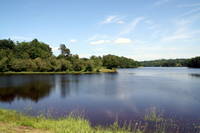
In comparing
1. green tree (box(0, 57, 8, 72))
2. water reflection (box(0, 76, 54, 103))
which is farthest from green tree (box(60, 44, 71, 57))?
water reflection (box(0, 76, 54, 103))

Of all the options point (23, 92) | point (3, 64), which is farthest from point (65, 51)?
point (23, 92)

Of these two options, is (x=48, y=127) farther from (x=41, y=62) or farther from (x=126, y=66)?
(x=126, y=66)

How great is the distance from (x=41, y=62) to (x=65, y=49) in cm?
2317

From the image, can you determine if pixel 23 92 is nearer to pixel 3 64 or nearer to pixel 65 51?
pixel 3 64

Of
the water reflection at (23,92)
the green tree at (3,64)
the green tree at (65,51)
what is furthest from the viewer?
the green tree at (65,51)

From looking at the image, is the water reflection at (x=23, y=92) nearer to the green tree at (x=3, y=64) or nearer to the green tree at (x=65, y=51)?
the green tree at (x=3, y=64)

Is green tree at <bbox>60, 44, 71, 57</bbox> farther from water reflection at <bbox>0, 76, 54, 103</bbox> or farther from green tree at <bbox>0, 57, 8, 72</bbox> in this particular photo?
water reflection at <bbox>0, 76, 54, 103</bbox>

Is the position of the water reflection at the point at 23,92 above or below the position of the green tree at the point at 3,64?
below

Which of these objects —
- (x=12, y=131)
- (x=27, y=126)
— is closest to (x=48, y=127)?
(x=27, y=126)

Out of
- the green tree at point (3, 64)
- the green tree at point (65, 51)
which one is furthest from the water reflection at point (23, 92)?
the green tree at point (65, 51)

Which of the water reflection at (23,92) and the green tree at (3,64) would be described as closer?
the water reflection at (23,92)

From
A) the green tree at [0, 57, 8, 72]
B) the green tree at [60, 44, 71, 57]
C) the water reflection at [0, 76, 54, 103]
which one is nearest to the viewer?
the water reflection at [0, 76, 54, 103]

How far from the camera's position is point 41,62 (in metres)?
65.1

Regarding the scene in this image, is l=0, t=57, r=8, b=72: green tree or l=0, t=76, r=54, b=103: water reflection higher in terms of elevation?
l=0, t=57, r=8, b=72: green tree
